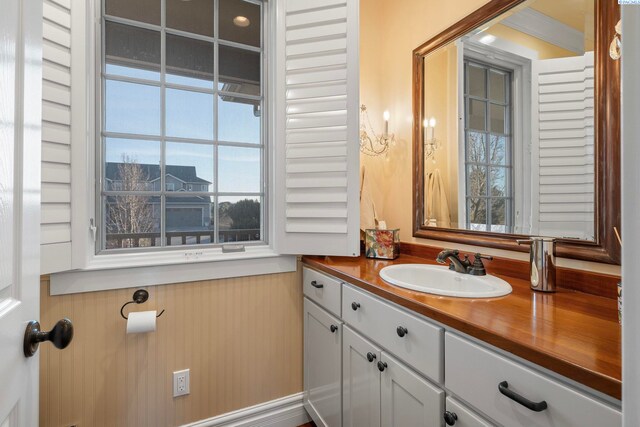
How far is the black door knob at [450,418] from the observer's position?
33.4 inches

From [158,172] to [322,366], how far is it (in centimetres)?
129

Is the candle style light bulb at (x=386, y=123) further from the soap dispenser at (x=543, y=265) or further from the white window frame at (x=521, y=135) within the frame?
the soap dispenser at (x=543, y=265)

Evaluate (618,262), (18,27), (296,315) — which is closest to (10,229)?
(18,27)

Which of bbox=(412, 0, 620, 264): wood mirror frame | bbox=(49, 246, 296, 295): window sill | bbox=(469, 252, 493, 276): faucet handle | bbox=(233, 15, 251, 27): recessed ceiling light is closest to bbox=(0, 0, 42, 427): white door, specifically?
bbox=(49, 246, 296, 295): window sill

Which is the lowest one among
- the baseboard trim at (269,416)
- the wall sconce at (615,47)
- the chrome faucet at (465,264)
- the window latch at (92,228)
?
the baseboard trim at (269,416)

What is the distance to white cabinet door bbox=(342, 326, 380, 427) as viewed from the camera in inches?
46.6

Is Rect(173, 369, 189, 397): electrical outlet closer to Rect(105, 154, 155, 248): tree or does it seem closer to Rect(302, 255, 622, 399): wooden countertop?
Rect(105, 154, 155, 248): tree

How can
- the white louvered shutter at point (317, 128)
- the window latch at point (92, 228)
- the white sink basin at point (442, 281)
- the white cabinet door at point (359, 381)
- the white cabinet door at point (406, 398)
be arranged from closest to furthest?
the white cabinet door at point (406, 398), the white sink basin at point (442, 281), the white cabinet door at point (359, 381), the window latch at point (92, 228), the white louvered shutter at point (317, 128)

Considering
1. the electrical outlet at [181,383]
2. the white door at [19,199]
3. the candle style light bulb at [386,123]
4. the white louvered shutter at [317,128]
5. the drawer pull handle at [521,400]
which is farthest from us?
the candle style light bulb at [386,123]

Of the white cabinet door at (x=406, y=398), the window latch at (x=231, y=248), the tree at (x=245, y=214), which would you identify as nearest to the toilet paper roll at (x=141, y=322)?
the window latch at (x=231, y=248)

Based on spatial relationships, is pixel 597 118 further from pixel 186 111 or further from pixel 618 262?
pixel 186 111

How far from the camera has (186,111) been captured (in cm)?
165

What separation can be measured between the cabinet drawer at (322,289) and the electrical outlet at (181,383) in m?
0.72

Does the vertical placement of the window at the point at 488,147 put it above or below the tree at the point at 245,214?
above
